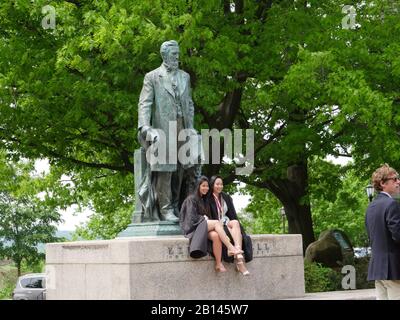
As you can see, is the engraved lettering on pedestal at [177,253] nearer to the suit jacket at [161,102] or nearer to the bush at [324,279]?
the suit jacket at [161,102]

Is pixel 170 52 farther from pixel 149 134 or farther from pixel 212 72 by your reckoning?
pixel 212 72

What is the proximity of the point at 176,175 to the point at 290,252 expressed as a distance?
219cm

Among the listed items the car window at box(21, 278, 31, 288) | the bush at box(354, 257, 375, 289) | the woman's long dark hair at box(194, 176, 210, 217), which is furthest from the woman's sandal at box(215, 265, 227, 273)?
the car window at box(21, 278, 31, 288)

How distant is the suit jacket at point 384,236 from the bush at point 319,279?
9.27 meters

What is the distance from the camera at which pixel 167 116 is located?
45.2 feet

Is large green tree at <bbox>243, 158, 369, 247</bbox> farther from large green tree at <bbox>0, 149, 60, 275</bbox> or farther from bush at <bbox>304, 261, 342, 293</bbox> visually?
large green tree at <bbox>0, 149, 60, 275</bbox>

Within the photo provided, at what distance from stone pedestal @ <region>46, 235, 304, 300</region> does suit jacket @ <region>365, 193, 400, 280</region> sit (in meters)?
4.10

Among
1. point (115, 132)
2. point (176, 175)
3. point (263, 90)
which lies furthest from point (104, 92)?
point (176, 175)

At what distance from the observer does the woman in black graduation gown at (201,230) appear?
1261 centimetres

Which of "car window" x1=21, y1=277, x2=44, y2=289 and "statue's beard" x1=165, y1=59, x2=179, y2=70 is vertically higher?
"statue's beard" x1=165, y1=59, x2=179, y2=70

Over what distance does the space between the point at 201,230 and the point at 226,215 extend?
84 cm

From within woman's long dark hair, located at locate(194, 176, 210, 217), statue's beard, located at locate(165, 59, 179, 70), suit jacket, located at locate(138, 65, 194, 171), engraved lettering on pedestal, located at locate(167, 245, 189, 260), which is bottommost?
engraved lettering on pedestal, located at locate(167, 245, 189, 260)

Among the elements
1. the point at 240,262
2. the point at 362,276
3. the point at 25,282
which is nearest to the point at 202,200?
the point at 240,262

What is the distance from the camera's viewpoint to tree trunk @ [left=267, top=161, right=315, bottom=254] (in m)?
28.2
